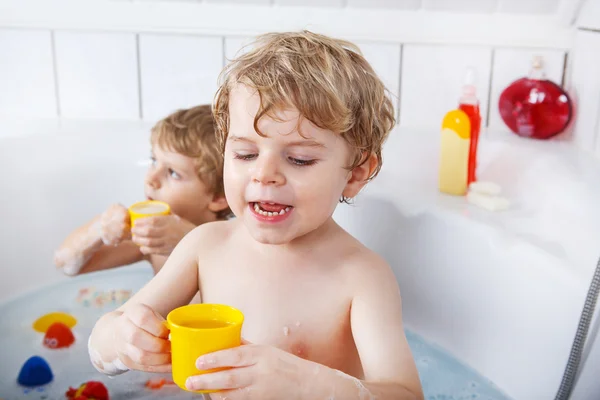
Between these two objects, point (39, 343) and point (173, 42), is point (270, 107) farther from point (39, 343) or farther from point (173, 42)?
point (173, 42)

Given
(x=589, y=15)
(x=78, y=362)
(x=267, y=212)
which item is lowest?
(x=78, y=362)

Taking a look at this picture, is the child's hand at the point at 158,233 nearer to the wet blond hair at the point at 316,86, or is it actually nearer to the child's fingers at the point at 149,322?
the wet blond hair at the point at 316,86

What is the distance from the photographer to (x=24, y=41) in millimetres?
2074

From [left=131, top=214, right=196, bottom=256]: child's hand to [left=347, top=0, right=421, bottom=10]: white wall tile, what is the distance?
0.85m

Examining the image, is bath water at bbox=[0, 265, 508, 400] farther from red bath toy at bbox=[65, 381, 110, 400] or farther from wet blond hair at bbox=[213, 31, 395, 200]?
wet blond hair at bbox=[213, 31, 395, 200]

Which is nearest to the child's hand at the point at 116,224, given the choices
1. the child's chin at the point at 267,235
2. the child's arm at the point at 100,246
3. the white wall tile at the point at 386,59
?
the child's arm at the point at 100,246

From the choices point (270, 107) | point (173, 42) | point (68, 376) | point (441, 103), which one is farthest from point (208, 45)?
point (270, 107)

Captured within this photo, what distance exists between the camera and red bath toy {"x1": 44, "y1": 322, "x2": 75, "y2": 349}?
1603mm

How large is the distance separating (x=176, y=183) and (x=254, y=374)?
2.73 ft

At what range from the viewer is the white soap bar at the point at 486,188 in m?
1.65

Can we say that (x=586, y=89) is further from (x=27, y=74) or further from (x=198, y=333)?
(x=27, y=74)

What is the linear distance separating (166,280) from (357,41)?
107 cm

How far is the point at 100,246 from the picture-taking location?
165 centimetres

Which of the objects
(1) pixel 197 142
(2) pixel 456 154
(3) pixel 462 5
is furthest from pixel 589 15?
(1) pixel 197 142
